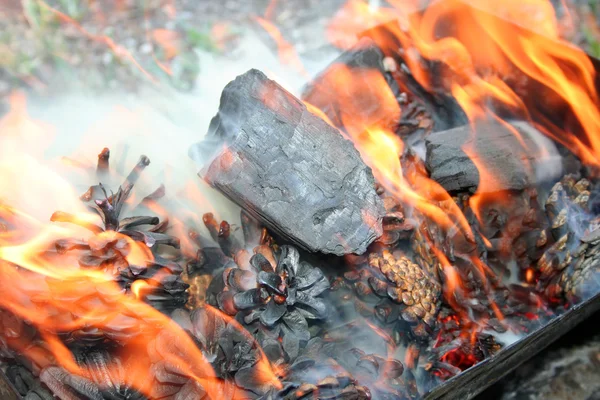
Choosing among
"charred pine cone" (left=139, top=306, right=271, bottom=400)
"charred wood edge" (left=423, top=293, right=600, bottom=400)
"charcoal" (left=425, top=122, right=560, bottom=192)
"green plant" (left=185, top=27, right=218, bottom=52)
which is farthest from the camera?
"green plant" (left=185, top=27, right=218, bottom=52)

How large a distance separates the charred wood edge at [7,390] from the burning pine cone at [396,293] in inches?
42.8

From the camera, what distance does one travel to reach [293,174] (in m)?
→ 1.83

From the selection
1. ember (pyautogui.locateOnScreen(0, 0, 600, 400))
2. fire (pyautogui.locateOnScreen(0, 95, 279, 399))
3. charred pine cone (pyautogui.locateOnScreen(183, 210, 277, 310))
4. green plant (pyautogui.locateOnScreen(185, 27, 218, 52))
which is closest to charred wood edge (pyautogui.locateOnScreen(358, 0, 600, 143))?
ember (pyautogui.locateOnScreen(0, 0, 600, 400))

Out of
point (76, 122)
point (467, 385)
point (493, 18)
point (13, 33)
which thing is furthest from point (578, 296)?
point (13, 33)

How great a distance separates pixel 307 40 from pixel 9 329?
299 cm

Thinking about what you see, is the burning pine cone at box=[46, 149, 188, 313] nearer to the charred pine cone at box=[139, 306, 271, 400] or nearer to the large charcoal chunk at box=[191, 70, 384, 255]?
the charred pine cone at box=[139, 306, 271, 400]

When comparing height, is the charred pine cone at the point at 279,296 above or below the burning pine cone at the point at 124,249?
below

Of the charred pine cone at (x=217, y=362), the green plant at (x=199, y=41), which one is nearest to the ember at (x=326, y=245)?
the charred pine cone at (x=217, y=362)

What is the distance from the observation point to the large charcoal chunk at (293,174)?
1776mm

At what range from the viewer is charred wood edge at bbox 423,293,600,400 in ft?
5.40

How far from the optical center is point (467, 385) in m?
1.78

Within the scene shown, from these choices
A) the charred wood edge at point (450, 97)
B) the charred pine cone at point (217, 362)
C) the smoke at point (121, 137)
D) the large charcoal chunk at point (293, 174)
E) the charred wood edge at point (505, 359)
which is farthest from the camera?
the charred wood edge at point (450, 97)

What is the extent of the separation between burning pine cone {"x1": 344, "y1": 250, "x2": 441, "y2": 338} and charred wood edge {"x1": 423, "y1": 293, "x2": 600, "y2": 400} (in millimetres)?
211

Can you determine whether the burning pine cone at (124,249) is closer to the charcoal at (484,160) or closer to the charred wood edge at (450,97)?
the charcoal at (484,160)
